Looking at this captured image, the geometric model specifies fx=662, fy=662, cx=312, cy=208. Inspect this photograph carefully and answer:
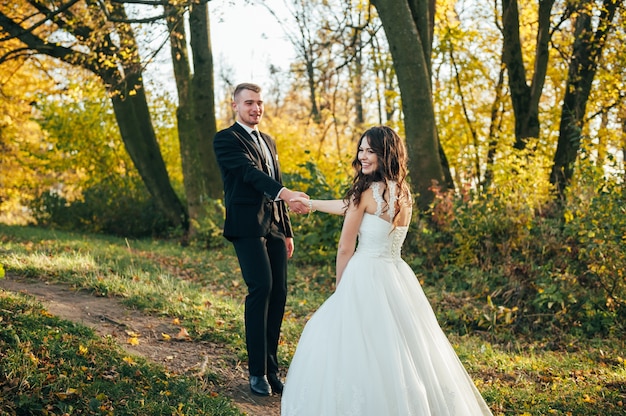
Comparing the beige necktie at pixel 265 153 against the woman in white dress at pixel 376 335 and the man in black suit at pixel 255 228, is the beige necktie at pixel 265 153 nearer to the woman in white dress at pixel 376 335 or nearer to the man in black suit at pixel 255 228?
the man in black suit at pixel 255 228

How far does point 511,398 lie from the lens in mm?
5281

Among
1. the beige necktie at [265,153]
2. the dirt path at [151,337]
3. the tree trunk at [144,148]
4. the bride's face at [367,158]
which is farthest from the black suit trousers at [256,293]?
the tree trunk at [144,148]

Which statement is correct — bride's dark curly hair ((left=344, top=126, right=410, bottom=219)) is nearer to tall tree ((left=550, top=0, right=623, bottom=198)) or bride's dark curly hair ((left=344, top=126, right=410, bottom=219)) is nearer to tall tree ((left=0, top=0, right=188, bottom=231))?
tall tree ((left=0, top=0, right=188, bottom=231))

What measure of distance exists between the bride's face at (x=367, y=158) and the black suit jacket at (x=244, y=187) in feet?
2.36

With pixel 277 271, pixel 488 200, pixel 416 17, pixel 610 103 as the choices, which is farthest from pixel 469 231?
pixel 610 103

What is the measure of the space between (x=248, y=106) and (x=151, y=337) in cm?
245

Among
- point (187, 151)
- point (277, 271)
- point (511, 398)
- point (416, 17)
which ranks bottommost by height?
point (511, 398)

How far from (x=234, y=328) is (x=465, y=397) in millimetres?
2986

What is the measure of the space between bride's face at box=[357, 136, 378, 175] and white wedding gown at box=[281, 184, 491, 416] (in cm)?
14

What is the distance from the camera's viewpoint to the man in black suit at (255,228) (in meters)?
4.98

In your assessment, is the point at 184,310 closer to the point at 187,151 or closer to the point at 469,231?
the point at 469,231

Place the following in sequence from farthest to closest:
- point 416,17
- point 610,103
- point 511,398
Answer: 1. point 610,103
2. point 416,17
3. point 511,398

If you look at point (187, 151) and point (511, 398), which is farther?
point (187, 151)

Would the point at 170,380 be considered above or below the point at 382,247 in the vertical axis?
below
